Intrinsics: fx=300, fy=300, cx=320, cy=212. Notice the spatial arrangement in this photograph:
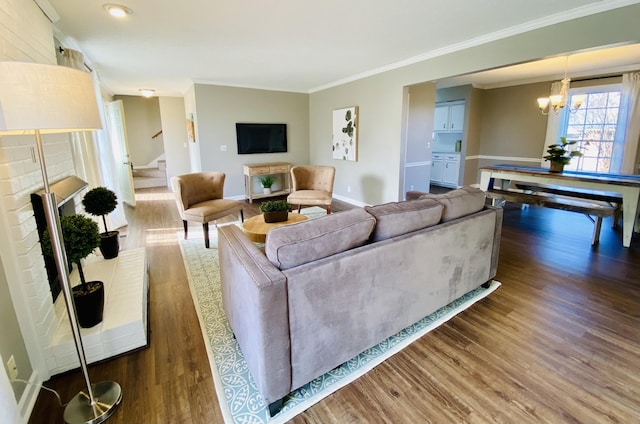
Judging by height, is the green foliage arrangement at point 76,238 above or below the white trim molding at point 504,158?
below

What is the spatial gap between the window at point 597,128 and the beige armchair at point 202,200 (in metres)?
6.58

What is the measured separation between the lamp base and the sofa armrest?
2.30 ft

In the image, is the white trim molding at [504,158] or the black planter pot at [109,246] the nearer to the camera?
the black planter pot at [109,246]

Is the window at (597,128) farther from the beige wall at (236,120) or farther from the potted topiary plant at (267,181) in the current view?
the potted topiary plant at (267,181)

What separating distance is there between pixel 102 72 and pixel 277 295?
563 centimetres

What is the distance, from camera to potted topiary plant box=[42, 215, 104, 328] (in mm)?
1714

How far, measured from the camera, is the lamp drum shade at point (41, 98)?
41.8 inches

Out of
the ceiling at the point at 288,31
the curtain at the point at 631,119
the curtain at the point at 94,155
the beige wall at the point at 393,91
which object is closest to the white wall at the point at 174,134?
the ceiling at the point at 288,31

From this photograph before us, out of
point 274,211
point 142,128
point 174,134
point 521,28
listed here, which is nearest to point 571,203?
point 521,28

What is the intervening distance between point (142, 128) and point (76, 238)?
8831 millimetres

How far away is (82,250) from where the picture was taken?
5.76 feet

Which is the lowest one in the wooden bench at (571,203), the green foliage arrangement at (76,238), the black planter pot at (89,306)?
the black planter pot at (89,306)

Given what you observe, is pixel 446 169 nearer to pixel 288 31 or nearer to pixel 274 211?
pixel 288 31

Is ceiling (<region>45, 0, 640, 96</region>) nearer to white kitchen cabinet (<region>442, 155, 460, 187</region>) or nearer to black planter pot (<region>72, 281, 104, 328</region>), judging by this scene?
black planter pot (<region>72, 281, 104, 328</region>)
